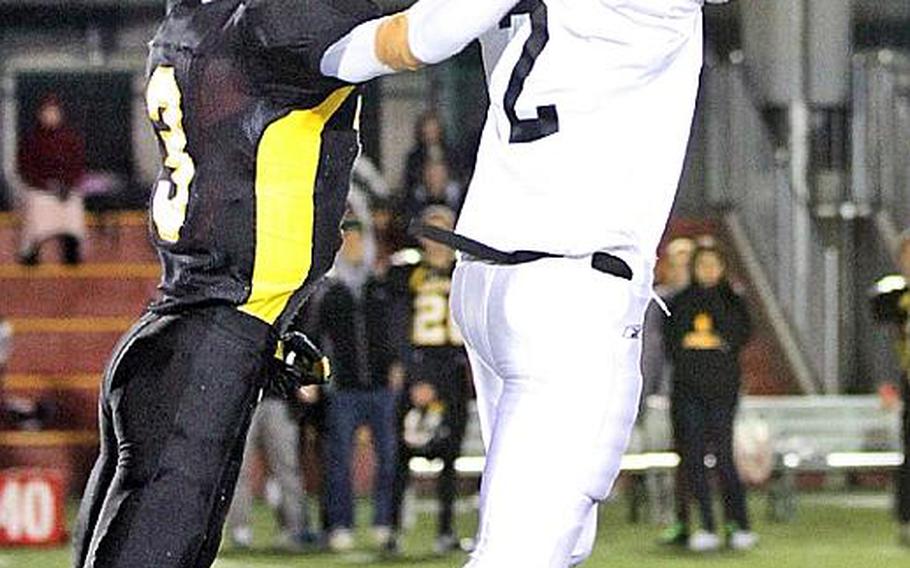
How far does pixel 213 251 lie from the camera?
19.2 ft

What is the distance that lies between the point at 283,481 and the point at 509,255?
25.2 feet

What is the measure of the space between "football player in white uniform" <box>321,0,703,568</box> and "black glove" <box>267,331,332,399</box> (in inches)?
19.9

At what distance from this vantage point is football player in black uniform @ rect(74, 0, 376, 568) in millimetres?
5738

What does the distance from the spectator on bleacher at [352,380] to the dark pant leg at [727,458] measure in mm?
1538

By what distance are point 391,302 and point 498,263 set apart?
7585 mm

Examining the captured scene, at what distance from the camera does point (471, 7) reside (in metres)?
5.33

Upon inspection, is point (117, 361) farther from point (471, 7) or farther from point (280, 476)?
point (280, 476)

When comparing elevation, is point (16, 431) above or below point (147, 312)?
below

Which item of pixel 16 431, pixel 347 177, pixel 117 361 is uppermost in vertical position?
pixel 347 177

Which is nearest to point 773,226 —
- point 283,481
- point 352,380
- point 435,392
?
point 352,380

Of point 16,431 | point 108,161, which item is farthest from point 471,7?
point 108,161

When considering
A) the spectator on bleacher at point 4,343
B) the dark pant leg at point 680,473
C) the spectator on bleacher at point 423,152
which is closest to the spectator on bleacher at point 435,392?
the dark pant leg at point 680,473

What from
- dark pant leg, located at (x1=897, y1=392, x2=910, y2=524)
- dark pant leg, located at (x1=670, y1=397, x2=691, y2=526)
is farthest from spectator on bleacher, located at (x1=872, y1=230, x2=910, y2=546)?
dark pant leg, located at (x1=670, y1=397, x2=691, y2=526)

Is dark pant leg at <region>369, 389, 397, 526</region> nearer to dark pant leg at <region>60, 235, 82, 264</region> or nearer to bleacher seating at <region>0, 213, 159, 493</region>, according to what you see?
bleacher seating at <region>0, 213, 159, 493</region>
